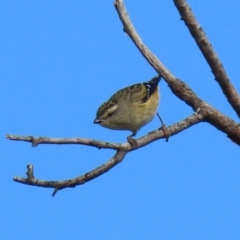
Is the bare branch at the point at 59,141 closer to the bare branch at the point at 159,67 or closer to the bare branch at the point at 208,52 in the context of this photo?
the bare branch at the point at 159,67

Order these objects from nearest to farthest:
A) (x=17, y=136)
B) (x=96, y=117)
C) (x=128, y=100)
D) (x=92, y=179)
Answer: (x=17, y=136) < (x=92, y=179) < (x=96, y=117) < (x=128, y=100)

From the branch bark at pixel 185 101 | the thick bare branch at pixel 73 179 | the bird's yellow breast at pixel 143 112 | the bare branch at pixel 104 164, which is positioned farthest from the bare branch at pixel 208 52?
the bird's yellow breast at pixel 143 112

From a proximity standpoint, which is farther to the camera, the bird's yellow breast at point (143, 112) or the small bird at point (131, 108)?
the bird's yellow breast at point (143, 112)

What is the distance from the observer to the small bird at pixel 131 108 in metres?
7.96

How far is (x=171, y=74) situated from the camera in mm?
5594

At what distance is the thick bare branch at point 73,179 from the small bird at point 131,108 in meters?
2.70

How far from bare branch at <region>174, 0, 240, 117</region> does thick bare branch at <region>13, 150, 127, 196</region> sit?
3.37 ft

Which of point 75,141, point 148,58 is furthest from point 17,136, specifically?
point 148,58

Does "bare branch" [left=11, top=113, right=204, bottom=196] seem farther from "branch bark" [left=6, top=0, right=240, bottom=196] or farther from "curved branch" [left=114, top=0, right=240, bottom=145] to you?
"curved branch" [left=114, top=0, right=240, bottom=145]

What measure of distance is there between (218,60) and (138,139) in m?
0.92

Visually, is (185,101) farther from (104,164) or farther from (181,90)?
(104,164)

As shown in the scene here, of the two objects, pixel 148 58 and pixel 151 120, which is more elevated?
pixel 151 120

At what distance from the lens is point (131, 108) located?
8.38 m

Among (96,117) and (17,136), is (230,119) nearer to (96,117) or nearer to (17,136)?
(17,136)
